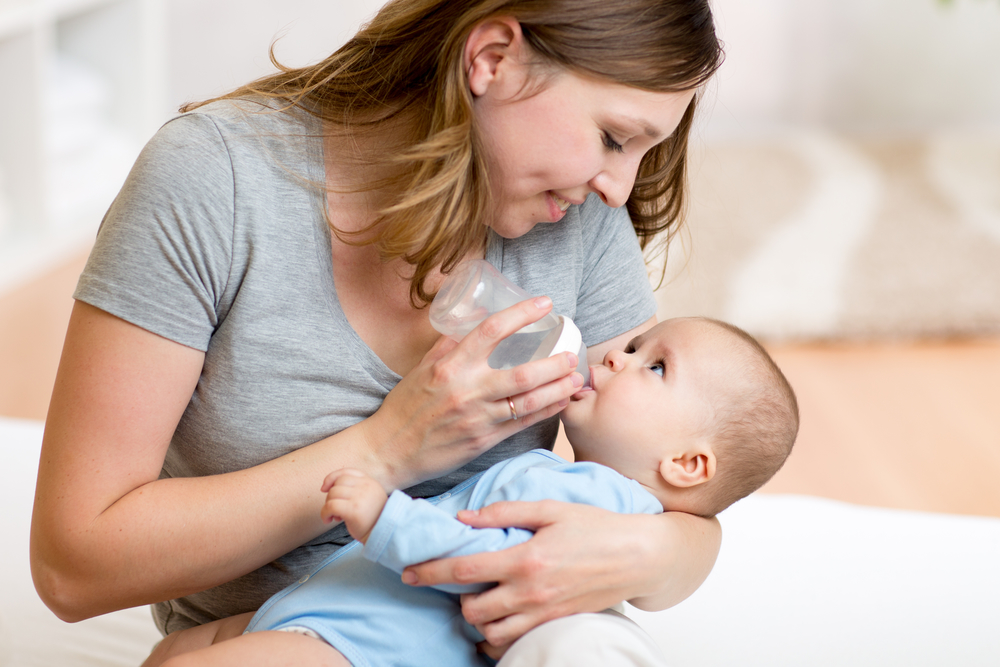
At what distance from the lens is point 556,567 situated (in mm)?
959

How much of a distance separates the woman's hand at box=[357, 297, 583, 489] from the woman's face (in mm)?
137

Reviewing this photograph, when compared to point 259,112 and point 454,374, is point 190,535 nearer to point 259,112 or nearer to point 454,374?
point 454,374

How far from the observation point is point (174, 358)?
100cm

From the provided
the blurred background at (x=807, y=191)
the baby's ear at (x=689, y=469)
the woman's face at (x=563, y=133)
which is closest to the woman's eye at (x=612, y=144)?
the woman's face at (x=563, y=133)

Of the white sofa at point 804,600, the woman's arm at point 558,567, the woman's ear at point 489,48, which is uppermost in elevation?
the woman's ear at point 489,48

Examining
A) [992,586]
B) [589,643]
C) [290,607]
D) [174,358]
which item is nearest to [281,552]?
[290,607]

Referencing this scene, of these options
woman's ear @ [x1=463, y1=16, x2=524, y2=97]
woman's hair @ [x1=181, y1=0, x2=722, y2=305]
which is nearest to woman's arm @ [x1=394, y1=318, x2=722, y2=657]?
A: woman's hair @ [x1=181, y1=0, x2=722, y2=305]

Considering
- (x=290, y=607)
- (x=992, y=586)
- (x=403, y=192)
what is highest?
(x=403, y=192)

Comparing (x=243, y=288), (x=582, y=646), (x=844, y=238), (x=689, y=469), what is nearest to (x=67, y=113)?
(x=243, y=288)

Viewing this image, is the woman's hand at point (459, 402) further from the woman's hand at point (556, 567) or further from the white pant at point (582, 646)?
the white pant at point (582, 646)

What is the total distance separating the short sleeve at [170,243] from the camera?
97 cm

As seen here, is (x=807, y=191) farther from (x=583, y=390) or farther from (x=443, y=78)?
(x=443, y=78)

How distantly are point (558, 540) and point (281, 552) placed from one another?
33 centimetres

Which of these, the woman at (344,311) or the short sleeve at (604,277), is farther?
the short sleeve at (604,277)
